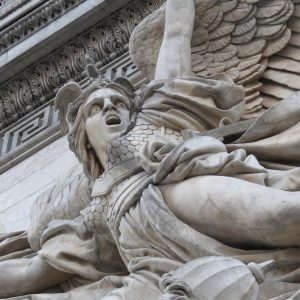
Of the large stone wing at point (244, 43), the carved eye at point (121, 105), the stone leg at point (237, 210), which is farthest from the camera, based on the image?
the large stone wing at point (244, 43)

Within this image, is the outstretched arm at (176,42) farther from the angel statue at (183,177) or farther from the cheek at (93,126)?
the cheek at (93,126)

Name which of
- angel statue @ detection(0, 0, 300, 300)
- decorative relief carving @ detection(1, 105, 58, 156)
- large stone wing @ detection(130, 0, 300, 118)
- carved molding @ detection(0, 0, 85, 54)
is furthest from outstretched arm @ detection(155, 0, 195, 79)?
carved molding @ detection(0, 0, 85, 54)

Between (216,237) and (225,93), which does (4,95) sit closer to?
(225,93)

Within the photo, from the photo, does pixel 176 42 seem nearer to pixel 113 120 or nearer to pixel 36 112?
pixel 113 120

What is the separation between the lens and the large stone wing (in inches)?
252

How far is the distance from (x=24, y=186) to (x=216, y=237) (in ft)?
9.24

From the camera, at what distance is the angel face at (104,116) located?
5902mm

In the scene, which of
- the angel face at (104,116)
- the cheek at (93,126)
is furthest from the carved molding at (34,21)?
the cheek at (93,126)

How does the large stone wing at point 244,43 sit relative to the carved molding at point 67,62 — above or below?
below

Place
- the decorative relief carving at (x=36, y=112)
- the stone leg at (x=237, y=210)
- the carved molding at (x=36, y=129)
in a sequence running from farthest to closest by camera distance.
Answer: the decorative relief carving at (x=36, y=112) < the carved molding at (x=36, y=129) < the stone leg at (x=237, y=210)

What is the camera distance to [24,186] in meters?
7.61

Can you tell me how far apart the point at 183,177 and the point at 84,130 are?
0.98 m

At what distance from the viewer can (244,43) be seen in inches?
259

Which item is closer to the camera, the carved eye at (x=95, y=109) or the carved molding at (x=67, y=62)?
the carved eye at (x=95, y=109)
